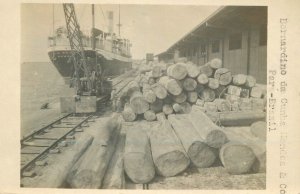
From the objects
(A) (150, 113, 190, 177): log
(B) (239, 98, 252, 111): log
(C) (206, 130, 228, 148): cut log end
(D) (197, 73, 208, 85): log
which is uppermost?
(D) (197, 73, 208, 85): log

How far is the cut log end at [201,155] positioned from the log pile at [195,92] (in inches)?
40.6

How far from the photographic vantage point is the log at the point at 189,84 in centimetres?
436

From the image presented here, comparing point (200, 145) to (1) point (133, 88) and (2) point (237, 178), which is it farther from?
(1) point (133, 88)

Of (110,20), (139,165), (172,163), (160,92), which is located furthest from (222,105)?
(110,20)

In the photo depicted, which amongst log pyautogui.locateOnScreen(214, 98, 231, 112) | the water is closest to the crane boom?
the water

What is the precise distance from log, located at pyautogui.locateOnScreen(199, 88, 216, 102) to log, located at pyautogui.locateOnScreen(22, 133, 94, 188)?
1.77m

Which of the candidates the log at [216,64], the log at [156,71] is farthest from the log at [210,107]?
the log at [156,71]

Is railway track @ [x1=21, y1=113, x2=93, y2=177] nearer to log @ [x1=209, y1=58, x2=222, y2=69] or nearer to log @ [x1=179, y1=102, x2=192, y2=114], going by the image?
log @ [x1=179, y1=102, x2=192, y2=114]

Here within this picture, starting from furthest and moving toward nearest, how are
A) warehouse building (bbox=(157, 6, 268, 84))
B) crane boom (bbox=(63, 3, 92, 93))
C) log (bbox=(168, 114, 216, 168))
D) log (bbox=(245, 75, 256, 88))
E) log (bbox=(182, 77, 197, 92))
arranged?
crane boom (bbox=(63, 3, 92, 93))
log (bbox=(182, 77, 197, 92))
log (bbox=(245, 75, 256, 88))
warehouse building (bbox=(157, 6, 268, 84))
log (bbox=(168, 114, 216, 168))

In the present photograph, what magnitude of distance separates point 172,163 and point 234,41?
2244 mm

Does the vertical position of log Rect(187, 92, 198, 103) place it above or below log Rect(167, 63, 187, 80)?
below

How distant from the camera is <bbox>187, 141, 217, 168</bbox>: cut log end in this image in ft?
10.9

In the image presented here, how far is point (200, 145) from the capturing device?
332 centimetres

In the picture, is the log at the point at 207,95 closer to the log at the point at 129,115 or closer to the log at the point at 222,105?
the log at the point at 222,105
